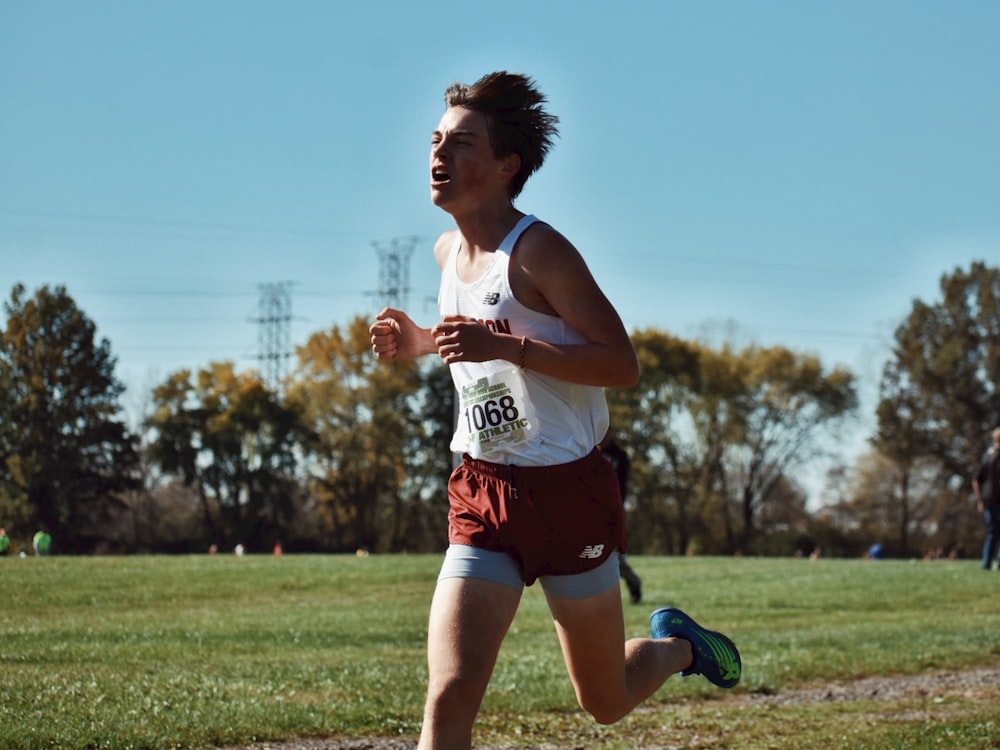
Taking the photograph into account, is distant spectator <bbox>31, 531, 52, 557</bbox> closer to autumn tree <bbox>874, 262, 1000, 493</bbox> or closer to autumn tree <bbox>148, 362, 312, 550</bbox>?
autumn tree <bbox>148, 362, 312, 550</bbox>

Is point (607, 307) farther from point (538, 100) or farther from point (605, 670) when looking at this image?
point (605, 670)

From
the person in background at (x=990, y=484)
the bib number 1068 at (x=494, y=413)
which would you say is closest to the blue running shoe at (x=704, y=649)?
the bib number 1068 at (x=494, y=413)

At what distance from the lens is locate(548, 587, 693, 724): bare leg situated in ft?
15.6

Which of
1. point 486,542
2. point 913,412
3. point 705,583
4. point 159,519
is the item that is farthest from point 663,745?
point 913,412

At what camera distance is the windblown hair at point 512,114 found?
4902 millimetres

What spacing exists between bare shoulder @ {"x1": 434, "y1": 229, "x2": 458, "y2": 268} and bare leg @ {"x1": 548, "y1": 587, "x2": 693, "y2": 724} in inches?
53.5

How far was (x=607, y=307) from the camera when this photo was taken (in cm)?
471

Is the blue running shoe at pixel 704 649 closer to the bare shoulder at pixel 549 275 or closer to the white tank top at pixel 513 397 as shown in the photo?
the white tank top at pixel 513 397

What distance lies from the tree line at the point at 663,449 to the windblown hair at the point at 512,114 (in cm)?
2814

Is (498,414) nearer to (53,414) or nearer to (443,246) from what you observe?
(443,246)

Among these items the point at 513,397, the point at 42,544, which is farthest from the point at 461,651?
the point at 42,544

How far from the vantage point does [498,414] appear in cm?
464

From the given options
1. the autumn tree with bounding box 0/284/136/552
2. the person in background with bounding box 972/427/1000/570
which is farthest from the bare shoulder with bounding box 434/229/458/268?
the person in background with bounding box 972/427/1000/570

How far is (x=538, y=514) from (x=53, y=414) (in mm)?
7770
